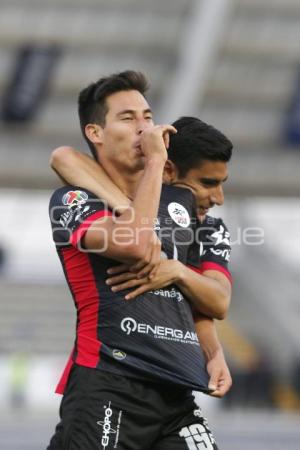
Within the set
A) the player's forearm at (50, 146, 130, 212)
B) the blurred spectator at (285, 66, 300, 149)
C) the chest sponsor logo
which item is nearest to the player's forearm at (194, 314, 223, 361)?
the chest sponsor logo

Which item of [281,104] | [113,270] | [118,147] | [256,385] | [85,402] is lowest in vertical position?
[85,402]

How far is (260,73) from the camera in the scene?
82.3 feet

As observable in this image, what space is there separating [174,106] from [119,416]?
21.1 metres

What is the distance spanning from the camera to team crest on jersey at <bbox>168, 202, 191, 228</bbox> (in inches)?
157

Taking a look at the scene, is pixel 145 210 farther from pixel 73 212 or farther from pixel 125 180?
pixel 125 180

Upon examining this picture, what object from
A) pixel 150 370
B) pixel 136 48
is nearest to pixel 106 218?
pixel 150 370

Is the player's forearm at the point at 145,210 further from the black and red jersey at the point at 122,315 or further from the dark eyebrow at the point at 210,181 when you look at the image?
the dark eyebrow at the point at 210,181

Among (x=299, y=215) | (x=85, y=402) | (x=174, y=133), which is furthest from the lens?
(x=299, y=215)

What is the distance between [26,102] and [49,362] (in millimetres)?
6651

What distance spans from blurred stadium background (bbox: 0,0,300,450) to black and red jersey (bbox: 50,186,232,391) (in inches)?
633

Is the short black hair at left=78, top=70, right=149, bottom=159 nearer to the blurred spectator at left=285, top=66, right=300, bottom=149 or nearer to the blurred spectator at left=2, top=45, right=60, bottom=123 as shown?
the blurred spectator at left=2, top=45, right=60, bottom=123

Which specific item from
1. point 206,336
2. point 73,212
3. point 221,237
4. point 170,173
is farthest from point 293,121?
point 73,212

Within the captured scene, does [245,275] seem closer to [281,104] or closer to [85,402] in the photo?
[281,104]

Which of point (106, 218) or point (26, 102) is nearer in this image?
point (106, 218)
